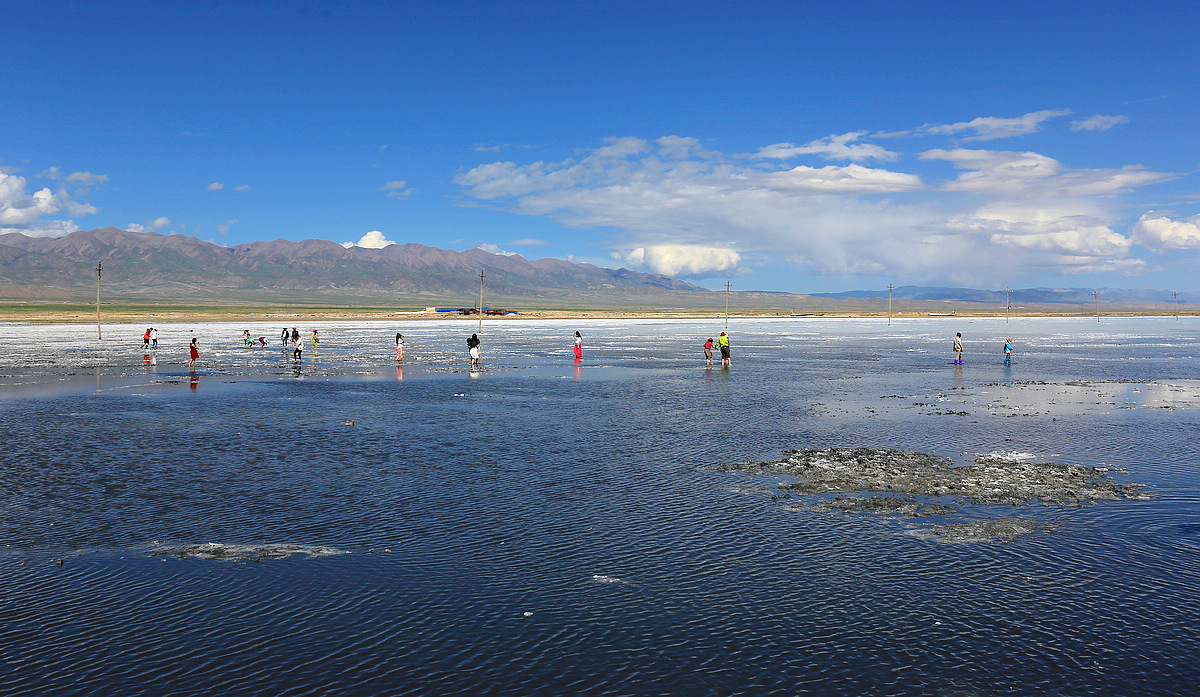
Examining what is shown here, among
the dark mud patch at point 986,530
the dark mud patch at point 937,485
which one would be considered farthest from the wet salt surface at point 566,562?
the dark mud patch at point 937,485

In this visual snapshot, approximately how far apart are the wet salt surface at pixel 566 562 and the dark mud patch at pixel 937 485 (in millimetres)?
207

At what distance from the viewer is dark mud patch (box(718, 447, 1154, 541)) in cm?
1281

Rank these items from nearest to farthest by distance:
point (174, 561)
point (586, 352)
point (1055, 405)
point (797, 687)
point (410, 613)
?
1. point (797, 687)
2. point (410, 613)
3. point (174, 561)
4. point (1055, 405)
5. point (586, 352)

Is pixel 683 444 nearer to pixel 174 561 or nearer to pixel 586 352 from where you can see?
pixel 174 561

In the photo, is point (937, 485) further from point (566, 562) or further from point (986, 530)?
point (566, 562)

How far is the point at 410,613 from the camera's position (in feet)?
29.0

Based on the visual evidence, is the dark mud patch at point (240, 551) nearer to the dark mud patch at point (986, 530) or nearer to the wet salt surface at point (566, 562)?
the wet salt surface at point (566, 562)

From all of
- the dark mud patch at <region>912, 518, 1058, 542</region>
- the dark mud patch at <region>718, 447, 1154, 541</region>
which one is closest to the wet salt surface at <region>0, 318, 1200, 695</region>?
the dark mud patch at <region>912, 518, 1058, 542</region>

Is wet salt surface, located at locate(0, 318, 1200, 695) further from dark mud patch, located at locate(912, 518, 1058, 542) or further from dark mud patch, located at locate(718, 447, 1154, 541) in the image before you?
dark mud patch, located at locate(718, 447, 1154, 541)

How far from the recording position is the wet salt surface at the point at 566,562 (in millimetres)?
7617

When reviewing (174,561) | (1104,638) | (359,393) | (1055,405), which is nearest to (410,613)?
(174,561)

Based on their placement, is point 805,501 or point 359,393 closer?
point 805,501

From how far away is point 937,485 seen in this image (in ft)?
48.2

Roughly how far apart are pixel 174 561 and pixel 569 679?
600cm
